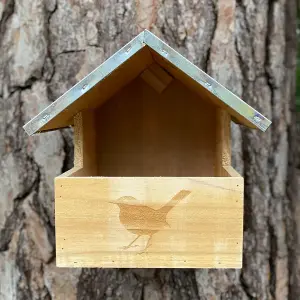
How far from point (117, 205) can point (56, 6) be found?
621 millimetres

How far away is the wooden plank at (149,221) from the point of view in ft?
2.70

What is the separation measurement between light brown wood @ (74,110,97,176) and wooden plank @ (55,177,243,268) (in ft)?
0.45

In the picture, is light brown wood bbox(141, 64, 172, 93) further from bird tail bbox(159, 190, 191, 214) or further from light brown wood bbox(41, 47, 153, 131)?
bird tail bbox(159, 190, 191, 214)

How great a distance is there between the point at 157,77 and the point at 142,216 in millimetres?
388

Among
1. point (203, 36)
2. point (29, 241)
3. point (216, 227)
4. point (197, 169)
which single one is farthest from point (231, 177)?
point (29, 241)

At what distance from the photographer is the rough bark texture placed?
3.95 ft

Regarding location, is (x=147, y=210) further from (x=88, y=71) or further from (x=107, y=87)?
(x=88, y=71)

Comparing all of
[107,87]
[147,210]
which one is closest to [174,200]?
[147,210]

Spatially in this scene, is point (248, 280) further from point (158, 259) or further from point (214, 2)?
point (214, 2)

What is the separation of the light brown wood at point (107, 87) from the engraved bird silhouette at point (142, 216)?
0.66 ft

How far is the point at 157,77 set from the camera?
3.60ft

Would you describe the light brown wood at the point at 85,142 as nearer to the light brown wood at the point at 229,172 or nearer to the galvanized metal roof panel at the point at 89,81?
the galvanized metal roof panel at the point at 89,81

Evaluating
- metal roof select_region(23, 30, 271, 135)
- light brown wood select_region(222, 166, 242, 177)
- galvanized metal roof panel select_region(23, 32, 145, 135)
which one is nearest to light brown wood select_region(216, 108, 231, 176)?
light brown wood select_region(222, 166, 242, 177)

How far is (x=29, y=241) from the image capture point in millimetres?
1228
